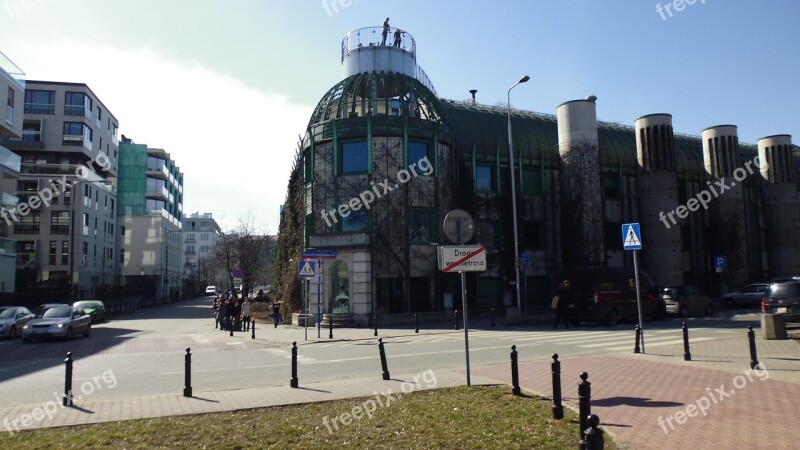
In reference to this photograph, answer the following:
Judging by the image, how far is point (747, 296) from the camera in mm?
32125

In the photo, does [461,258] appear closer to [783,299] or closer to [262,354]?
[262,354]

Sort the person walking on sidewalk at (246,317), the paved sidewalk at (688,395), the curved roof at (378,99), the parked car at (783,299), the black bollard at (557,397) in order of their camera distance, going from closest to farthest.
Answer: the paved sidewalk at (688,395), the black bollard at (557,397), the parked car at (783,299), the person walking on sidewalk at (246,317), the curved roof at (378,99)

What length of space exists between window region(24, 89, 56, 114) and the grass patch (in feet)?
211

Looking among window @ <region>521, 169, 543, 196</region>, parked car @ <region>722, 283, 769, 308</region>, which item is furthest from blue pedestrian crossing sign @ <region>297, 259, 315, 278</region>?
parked car @ <region>722, 283, 769, 308</region>

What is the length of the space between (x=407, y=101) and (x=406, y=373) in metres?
21.0

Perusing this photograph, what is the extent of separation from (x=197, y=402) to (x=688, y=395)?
7.99m

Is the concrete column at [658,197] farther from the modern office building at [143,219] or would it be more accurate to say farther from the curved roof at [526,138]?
the modern office building at [143,219]

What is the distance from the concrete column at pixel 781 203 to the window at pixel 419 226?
31.9 m

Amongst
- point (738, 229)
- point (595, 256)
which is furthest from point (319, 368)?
point (738, 229)

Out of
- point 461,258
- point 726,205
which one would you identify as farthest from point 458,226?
point 726,205

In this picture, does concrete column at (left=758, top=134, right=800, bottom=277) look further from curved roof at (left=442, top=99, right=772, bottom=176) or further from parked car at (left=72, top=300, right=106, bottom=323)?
parked car at (left=72, top=300, right=106, bottom=323)

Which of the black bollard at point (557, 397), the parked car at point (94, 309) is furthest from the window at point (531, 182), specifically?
the black bollard at point (557, 397)

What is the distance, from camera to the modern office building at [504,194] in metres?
27.6

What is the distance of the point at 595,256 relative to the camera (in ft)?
110
